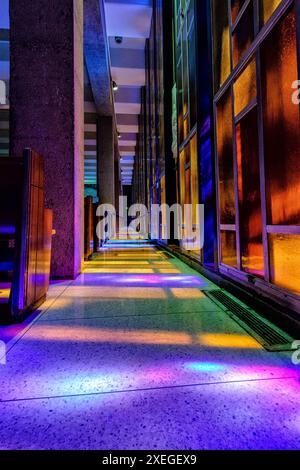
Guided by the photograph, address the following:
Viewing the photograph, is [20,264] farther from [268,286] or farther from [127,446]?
[268,286]

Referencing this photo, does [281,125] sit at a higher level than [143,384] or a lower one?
higher

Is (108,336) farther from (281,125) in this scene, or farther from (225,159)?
(225,159)

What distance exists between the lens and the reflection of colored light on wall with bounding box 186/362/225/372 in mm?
1393

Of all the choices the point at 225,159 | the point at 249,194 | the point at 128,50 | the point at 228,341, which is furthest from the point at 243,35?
the point at 128,50

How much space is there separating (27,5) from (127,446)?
188 inches

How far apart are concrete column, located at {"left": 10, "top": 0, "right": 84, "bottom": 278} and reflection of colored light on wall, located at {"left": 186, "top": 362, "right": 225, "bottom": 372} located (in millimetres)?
2653

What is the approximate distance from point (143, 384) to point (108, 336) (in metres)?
0.60

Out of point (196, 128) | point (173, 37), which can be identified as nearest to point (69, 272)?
point (196, 128)

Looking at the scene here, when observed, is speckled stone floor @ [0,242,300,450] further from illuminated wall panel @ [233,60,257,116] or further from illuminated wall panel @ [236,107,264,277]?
illuminated wall panel @ [233,60,257,116]

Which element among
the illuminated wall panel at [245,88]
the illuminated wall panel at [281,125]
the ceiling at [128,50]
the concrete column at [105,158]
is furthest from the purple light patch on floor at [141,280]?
the concrete column at [105,158]

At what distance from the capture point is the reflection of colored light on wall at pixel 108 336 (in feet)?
5.75

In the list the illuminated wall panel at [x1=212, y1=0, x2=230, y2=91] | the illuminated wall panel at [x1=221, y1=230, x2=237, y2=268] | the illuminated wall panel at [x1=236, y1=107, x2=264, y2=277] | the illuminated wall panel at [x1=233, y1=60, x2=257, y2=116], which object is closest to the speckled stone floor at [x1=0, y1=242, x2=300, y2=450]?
the illuminated wall panel at [x1=236, y1=107, x2=264, y2=277]

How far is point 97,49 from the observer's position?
26.5 feet

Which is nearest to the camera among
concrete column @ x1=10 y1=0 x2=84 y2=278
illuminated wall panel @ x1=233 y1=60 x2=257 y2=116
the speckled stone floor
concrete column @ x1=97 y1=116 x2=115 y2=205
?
the speckled stone floor
